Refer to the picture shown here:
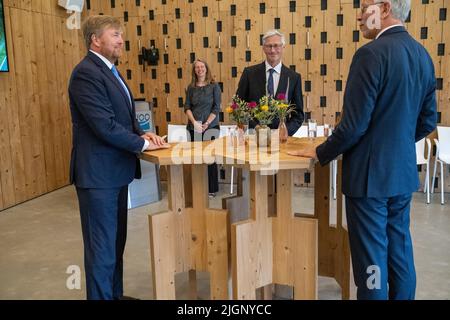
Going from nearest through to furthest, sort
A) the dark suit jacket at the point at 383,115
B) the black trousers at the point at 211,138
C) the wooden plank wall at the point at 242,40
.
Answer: the dark suit jacket at the point at 383,115
the black trousers at the point at 211,138
the wooden plank wall at the point at 242,40

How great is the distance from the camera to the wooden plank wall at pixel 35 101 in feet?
18.2

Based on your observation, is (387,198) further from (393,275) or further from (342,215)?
(342,215)

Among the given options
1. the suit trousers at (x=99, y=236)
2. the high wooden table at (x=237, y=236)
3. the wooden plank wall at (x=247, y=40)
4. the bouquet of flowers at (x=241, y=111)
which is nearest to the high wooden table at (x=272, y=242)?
the high wooden table at (x=237, y=236)

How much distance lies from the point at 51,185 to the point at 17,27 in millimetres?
2125

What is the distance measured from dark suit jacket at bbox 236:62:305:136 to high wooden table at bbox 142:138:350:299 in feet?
2.46

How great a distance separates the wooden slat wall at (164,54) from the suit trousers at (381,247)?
399 centimetres

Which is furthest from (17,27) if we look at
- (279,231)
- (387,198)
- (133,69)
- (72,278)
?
(387,198)

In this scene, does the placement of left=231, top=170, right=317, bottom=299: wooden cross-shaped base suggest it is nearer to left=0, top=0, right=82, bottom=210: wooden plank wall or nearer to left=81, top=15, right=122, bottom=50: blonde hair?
left=81, top=15, right=122, bottom=50: blonde hair

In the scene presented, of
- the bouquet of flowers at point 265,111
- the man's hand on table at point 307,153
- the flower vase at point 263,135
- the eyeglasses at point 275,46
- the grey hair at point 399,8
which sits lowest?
the man's hand on table at point 307,153

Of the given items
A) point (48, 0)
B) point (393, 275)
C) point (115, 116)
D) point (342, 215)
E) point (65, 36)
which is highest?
point (48, 0)

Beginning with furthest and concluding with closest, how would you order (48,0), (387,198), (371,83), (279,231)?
(48,0) → (279,231) → (387,198) → (371,83)

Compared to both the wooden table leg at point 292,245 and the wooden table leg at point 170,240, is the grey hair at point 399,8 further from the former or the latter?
the wooden table leg at point 170,240
